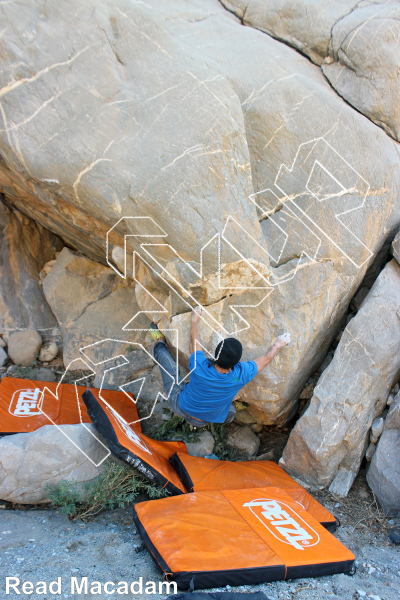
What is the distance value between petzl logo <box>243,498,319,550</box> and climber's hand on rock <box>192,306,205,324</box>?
3.77 ft

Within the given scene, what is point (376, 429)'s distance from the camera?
3.01 meters

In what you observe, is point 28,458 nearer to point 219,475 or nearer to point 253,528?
point 219,475

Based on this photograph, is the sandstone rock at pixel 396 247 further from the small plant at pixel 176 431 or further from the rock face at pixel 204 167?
the small plant at pixel 176 431

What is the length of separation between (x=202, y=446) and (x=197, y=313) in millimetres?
1077

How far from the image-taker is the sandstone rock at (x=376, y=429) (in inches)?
118

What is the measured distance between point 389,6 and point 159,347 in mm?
3264

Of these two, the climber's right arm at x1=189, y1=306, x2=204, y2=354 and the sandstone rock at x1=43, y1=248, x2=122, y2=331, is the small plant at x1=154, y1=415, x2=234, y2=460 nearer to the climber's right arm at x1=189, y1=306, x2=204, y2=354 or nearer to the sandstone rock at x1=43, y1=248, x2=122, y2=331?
the climber's right arm at x1=189, y1=306, x2=204, y2=354

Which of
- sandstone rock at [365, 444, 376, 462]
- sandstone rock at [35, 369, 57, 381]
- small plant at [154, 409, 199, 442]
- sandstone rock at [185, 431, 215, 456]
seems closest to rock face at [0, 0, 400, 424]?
sandstone rock at [185, 431, 215, 456]

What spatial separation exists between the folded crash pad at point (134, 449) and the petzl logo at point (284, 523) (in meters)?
0.53

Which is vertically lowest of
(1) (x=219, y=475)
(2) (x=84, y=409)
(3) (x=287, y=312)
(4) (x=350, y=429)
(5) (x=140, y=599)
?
(2) (x=84, y=409)

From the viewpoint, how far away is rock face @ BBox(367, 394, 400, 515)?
2.76 metres

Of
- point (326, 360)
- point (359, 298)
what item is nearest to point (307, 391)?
point (326, 360)

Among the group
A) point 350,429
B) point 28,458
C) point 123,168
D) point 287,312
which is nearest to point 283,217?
point 287,312

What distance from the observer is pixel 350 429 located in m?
2.93
